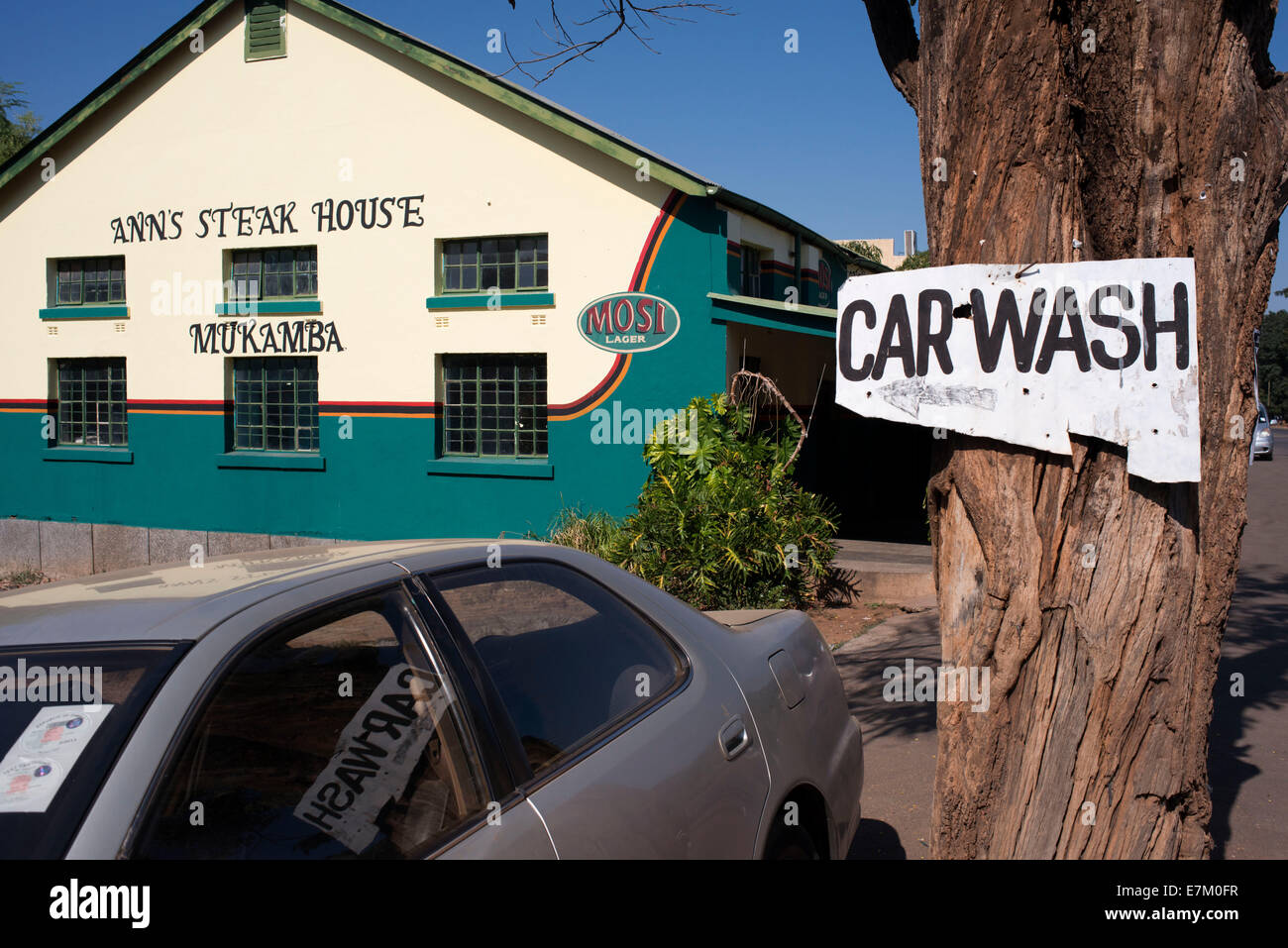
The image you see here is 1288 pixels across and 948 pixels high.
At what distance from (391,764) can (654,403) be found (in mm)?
9680

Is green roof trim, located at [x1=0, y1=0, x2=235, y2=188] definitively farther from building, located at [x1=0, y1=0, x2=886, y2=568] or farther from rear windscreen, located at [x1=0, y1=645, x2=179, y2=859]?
rear windscreen, located at [x1=0, y1=645, x2=179, y2=859]

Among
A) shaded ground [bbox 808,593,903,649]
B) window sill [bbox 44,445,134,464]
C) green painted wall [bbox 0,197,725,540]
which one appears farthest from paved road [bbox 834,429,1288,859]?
window sill [bbox 44,445,134,464]

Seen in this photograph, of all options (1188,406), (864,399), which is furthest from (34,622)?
(1188,406)

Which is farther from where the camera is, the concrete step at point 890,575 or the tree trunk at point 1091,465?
the concrete step at point 890,575

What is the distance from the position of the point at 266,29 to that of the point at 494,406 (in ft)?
20.4

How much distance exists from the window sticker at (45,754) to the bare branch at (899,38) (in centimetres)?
286

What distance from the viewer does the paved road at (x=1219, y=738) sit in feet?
16.1

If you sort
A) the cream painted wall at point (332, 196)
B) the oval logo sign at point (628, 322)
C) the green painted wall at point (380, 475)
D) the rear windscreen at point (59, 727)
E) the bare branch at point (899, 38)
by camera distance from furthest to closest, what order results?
the cream painted wall at point (332, 196) → the oval logo sign at point (628, 322) → the green painted wall at point (380, 475) → the bare branch at point (899, 38) → the rear windscreen at point (59, 727)

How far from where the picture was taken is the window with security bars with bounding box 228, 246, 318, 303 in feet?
46.4

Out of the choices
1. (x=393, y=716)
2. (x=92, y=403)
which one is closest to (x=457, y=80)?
(x=92, y=403)

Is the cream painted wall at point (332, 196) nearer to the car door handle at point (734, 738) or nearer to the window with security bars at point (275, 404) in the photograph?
the window with security bars at point (275, 404)

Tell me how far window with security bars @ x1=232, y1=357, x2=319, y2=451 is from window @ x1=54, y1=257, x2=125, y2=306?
8.48ft

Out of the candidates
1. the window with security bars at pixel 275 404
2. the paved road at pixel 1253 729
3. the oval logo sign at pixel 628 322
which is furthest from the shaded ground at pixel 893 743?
the window with security bars at pixel 275 404

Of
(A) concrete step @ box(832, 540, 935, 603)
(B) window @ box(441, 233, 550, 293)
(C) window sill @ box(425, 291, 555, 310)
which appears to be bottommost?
(A) concrete step @ box(832, 540, 935, 603)
